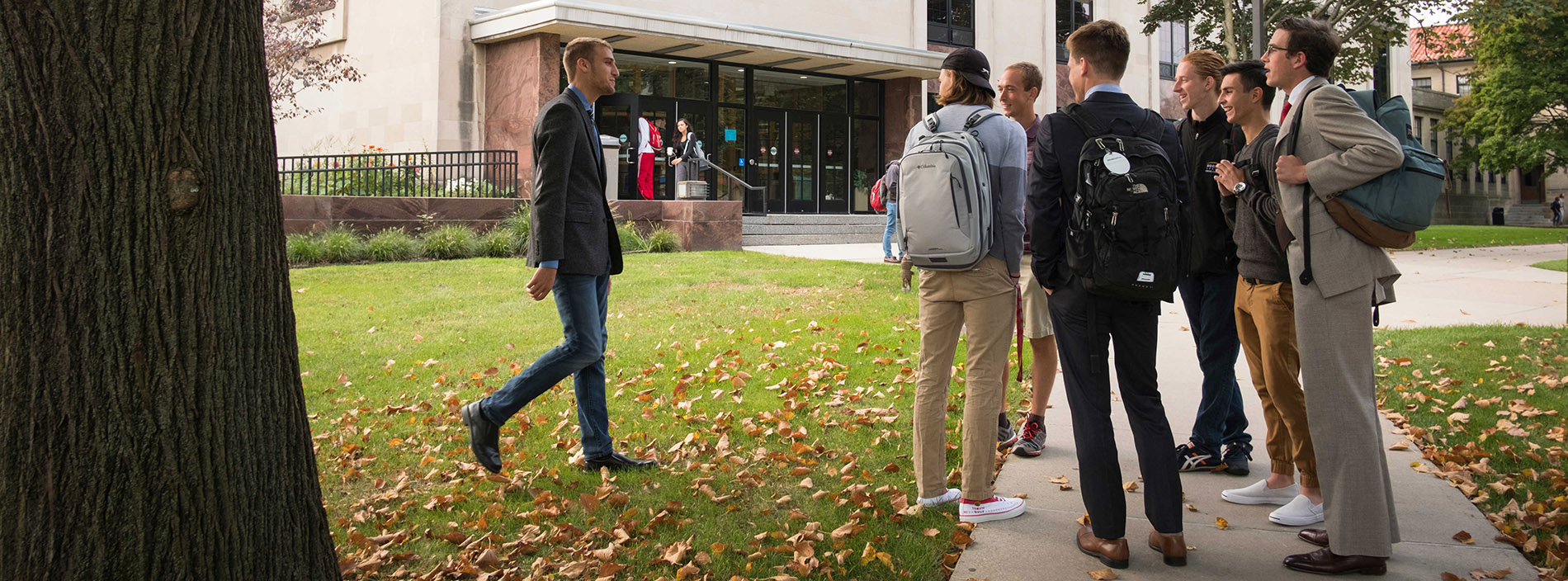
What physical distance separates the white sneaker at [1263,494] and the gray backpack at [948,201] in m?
1.63

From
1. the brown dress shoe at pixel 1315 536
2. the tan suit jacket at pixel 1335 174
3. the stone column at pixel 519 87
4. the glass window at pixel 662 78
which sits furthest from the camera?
the glass window at pixel 662 78

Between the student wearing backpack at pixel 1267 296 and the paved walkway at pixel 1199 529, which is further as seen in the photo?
the student wearing backpack at pixel 1267 296

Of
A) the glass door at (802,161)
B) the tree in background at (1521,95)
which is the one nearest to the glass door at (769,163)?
the glass door at (802,161)

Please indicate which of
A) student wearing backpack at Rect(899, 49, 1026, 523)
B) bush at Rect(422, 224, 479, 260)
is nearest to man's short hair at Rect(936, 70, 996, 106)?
student wearing backpack at Rect(899, 49, 1026, 523)

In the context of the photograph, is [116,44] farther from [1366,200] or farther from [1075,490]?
[1075,490]

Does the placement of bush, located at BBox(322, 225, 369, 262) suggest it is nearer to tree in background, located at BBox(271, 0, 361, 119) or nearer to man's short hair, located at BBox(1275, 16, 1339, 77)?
tree in background, located at BBox(271, 0, 361, 119)

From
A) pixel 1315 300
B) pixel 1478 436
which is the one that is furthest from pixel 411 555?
pixel 1478 436

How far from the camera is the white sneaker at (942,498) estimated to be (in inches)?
180

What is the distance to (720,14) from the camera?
24.5 metres

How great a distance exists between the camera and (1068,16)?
33.9m

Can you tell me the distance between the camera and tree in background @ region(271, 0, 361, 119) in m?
20.6

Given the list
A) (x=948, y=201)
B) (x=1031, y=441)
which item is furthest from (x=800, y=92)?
(x=948, y=201)

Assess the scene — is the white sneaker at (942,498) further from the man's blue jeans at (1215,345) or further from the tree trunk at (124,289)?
the tree trunk at (124,289)

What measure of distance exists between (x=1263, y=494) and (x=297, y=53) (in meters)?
20.5
